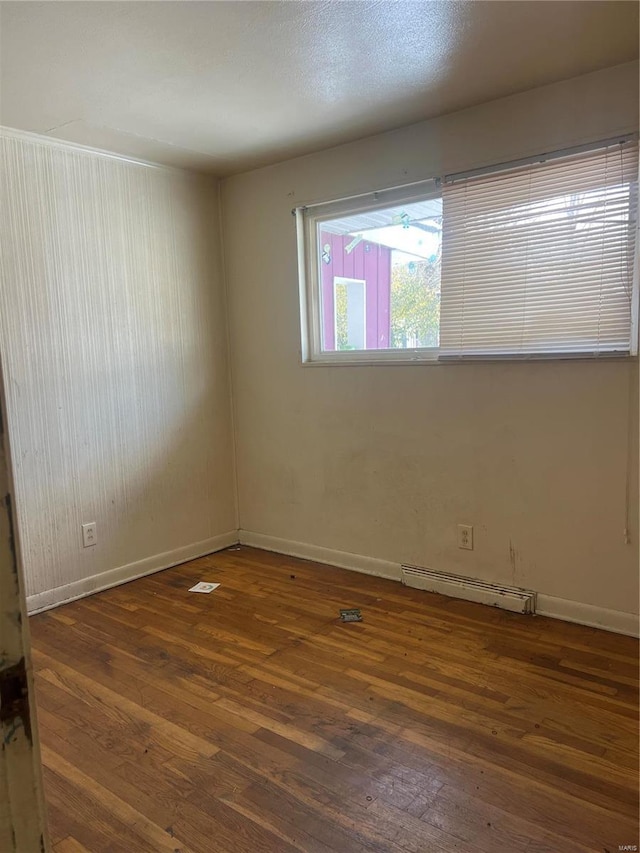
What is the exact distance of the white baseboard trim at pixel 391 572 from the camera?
2.46 meters

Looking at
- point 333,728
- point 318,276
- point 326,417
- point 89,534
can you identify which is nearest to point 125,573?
point 89,534

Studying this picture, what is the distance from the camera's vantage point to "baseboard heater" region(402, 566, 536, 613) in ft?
8.75

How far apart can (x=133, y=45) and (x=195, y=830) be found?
2.41 m

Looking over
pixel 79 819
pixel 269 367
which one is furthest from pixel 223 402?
pixel 79 819

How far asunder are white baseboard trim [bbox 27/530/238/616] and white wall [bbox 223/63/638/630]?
0.27 metres

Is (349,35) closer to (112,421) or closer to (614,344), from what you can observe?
(614,344)

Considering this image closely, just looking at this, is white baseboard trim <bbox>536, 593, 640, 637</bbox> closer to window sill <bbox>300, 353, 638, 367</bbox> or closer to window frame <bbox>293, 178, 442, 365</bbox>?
window sill <bbox>300, 353, 638, 367</bbox>

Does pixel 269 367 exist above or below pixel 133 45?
below

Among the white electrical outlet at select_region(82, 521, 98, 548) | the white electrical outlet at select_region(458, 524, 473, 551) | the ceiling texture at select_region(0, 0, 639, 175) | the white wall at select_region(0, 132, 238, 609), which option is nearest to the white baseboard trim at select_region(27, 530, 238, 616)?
the white wall at select_region(0, 132, 238, 609)

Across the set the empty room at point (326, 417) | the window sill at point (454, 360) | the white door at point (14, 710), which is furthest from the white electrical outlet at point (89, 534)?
the white door at point (14, 710)

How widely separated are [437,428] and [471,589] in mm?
807

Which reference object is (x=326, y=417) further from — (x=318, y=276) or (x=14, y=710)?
(x=14, y=710)

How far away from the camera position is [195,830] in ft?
4.78

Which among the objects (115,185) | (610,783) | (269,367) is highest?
(115,185)
